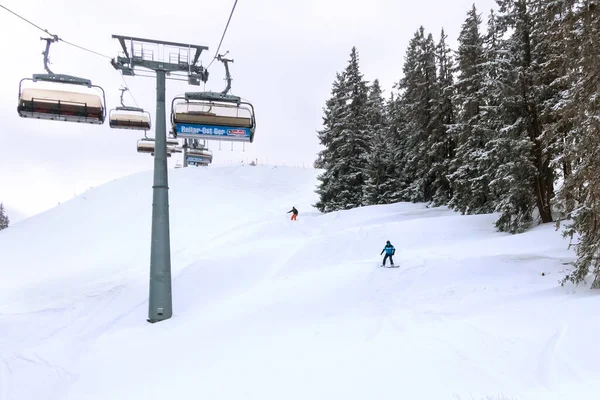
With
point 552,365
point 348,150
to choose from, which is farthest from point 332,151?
point 552,365

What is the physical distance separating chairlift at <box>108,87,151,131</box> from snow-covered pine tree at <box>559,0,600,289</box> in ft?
47.0

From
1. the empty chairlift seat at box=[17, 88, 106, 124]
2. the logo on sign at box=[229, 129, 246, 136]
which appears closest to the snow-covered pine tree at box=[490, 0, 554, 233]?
the logo on sign at box=[229, 129, 246, 136]

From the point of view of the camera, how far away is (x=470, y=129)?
1923 cm

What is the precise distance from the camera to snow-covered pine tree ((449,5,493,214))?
18156 mm

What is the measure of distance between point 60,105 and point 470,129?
17.9 metres

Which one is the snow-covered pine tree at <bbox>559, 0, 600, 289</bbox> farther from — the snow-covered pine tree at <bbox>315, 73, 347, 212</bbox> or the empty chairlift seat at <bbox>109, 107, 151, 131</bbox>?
the snow-covered pine tree at <bbox>315, 73, 347, 212</bbox>

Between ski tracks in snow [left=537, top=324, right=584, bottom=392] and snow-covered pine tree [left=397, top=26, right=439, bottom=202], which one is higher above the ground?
snow-covered pine tree [left=397, top=26, right=439, bottom=202]

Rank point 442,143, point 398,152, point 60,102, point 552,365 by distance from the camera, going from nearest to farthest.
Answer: point 552,365
point 60,102
point 442,143
point 398,152

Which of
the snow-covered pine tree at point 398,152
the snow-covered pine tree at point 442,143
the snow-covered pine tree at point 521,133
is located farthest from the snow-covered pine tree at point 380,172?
the snow-covered pine tree at point 521,133

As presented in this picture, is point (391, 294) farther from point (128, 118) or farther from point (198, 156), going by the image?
point (198, 156)

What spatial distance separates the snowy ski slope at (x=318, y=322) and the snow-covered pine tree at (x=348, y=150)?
33.6 feet

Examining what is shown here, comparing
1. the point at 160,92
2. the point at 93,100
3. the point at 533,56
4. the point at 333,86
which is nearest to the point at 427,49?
the point at 333,86

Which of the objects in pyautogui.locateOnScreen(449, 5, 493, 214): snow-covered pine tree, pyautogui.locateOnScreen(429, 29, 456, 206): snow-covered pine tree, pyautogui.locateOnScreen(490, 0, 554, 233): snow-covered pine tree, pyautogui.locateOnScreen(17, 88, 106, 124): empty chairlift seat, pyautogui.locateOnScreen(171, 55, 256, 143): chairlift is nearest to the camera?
pyautogui.locateOnScreen(17, 88, 106, 124): empty chairlift seat

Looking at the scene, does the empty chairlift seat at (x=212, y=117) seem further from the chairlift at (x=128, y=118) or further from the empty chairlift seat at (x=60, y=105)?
the chairlift at (x=128, y=118)
